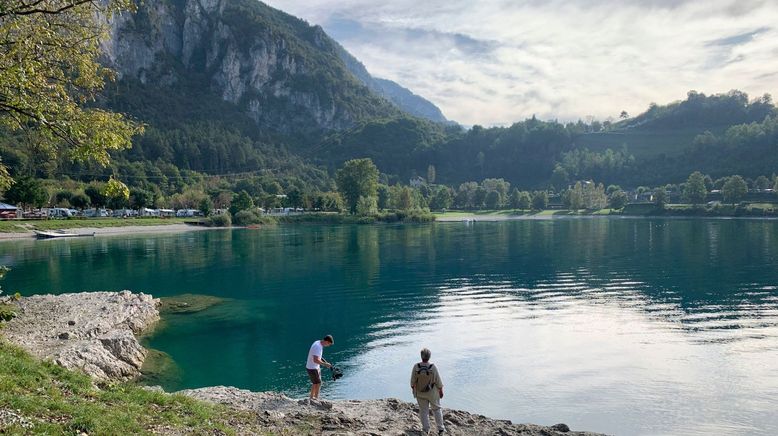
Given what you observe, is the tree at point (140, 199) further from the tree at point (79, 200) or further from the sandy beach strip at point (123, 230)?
the sandy beach strip at point (123, 230)

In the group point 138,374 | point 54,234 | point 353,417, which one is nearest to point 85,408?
point 353,417

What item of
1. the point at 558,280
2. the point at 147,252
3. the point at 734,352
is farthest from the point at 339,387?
the point at 147,252

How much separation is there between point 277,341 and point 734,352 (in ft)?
86.9

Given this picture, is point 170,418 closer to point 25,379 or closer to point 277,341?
point 25,379

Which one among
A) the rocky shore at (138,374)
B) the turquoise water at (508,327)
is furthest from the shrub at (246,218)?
the rocky shore at (138,374)

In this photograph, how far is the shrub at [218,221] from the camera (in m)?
168

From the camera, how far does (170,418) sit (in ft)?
45.8

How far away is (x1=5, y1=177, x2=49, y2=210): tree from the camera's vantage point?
426 feet

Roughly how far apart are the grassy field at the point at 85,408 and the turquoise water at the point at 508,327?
994 centimetres

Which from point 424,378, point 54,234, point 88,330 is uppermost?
point 54,234

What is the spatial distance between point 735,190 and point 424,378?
209151mm

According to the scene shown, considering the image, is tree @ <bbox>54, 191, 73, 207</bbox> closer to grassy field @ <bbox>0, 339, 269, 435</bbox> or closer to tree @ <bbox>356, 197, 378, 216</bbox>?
tree @ <bbox>356, 197, 378, 216</bbox>

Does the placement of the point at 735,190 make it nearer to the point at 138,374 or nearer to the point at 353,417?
the point at 353,417

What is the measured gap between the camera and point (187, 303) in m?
45.4
